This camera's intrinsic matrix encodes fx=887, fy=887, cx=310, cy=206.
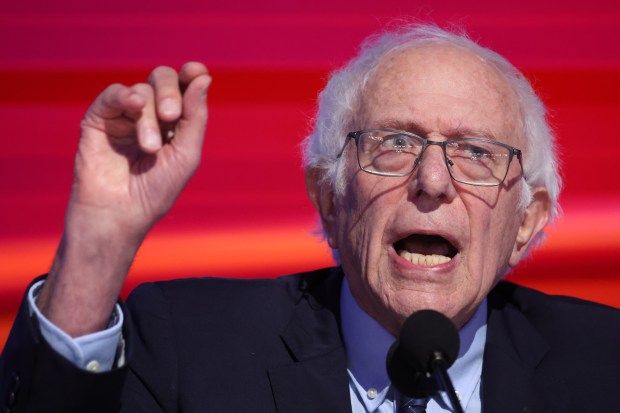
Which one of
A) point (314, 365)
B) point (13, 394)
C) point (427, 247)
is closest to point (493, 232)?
point (427, 247)

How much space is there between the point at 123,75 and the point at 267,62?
1.39 ft

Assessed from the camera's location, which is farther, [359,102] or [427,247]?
[359,102]

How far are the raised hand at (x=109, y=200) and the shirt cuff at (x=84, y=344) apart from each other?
0.7 inches

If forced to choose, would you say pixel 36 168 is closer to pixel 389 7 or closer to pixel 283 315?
pixel 283 315

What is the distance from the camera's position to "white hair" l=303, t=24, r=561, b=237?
80.3 inches

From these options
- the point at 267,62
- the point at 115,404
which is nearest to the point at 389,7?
the point at 267,62

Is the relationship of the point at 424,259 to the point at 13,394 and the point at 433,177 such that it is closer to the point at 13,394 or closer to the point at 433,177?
the point at 433,177

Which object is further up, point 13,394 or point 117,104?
point 117,104

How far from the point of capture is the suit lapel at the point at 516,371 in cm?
196

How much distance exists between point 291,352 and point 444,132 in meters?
0.59

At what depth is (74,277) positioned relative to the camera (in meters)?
1.50

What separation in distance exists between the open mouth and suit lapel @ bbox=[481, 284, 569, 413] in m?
0.29

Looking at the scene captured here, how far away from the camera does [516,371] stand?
6.59 ft

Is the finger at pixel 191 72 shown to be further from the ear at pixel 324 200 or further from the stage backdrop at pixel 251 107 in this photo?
the stage backdrop at pixel 251 107
